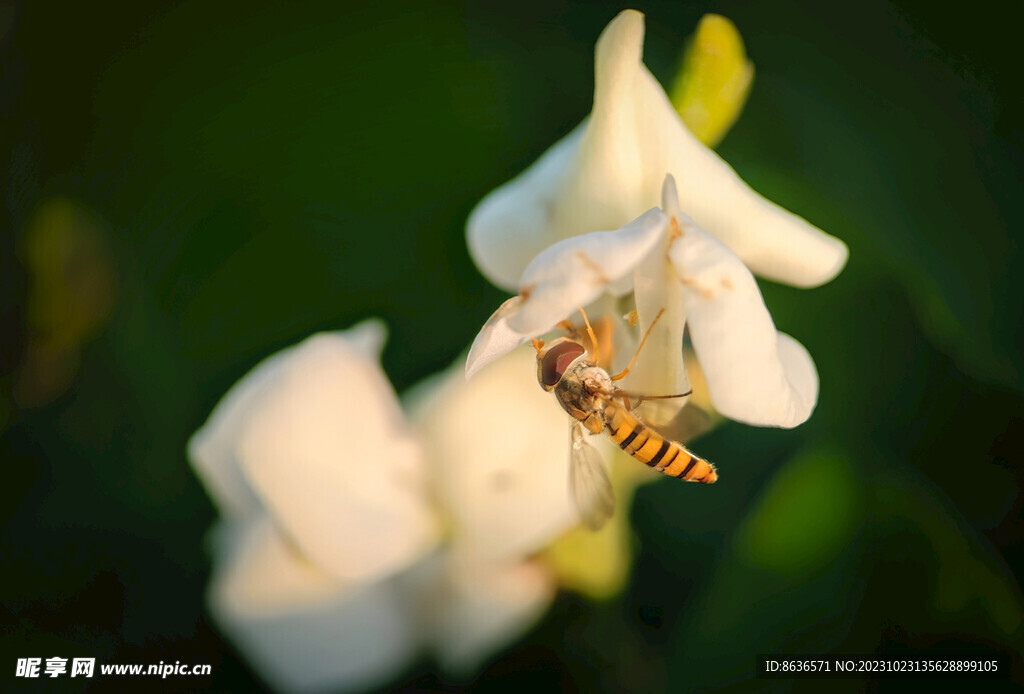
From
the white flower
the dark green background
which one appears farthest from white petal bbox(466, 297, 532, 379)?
the dark green background

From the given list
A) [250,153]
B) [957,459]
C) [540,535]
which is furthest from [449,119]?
[957,459]

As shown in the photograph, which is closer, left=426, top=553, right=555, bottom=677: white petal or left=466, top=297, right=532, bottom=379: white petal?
left=466, top=297, right=532, bottom=379: white petal

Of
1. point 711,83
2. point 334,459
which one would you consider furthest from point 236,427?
point 711,83

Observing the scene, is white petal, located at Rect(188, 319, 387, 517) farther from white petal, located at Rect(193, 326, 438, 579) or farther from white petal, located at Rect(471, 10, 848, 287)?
white petal, located at Rect(471, 10, 848, 287)

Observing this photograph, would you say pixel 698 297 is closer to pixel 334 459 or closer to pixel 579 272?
pixel 579 272

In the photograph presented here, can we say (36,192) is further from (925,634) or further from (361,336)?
(925,634)

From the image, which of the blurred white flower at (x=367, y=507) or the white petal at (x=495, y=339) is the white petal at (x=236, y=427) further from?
the white petal at (x=495, y=339)
